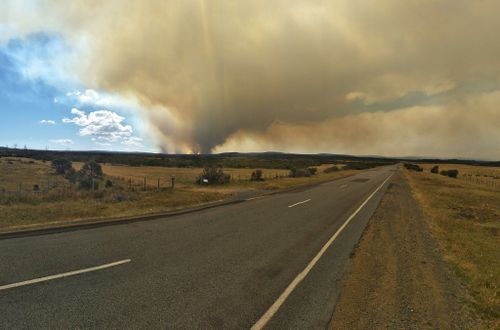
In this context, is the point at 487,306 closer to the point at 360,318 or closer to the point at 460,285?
the point at 460,285

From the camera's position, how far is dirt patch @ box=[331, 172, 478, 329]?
14.6 feet

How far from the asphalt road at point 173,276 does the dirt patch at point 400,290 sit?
1.18ft

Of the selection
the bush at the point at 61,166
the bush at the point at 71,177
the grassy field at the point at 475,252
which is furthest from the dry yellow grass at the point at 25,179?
the grassy field at the point at 475,252

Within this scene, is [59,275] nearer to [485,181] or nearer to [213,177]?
[213,177]

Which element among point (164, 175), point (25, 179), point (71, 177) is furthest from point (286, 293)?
point (164, 175)

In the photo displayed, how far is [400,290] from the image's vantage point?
5.50 metres

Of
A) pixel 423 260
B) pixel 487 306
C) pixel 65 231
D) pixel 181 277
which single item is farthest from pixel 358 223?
pixel 65 231

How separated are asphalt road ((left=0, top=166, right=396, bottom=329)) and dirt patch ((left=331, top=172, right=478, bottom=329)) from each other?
36 cm

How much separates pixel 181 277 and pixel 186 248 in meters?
1.98

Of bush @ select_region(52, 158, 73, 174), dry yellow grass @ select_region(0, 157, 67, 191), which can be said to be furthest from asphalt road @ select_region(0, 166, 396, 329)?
bush @ select_region(52, 158, 73, 174)

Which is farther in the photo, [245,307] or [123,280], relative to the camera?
[123,280]

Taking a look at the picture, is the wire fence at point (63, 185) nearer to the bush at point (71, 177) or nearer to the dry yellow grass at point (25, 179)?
the dry yellow grass at point (25, 179)

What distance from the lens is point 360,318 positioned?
4.45 m

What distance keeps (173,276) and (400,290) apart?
4432 millimetres
